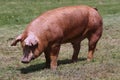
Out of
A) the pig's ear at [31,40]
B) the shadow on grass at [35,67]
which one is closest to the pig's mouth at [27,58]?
the pig's ear at [31,40]

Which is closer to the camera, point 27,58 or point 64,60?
point 27,58

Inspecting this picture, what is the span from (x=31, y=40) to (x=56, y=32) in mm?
786

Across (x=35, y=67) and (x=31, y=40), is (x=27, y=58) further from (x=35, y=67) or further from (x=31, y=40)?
(x=35, y=67)

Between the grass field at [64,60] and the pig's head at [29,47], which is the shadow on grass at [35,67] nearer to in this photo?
the grass field at [64,60]

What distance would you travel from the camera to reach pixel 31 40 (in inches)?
393

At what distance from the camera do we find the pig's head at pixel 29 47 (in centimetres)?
996

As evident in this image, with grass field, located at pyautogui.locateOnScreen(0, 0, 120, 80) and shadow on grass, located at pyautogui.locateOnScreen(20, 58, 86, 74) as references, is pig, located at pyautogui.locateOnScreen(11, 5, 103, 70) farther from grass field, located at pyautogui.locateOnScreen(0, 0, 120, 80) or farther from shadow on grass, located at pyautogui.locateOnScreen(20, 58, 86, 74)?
grass field, located at pyautogui.locateOnScreen(0, 0, 120, 80)

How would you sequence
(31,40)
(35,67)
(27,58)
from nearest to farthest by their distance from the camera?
(31,40) → (27,58) → (35,67)

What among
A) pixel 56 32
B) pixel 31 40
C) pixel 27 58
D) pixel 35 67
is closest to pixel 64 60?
pixel 35 67

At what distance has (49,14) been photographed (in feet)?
35.5

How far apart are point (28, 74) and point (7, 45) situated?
14.9 feet

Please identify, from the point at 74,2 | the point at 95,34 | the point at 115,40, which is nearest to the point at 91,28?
the point at 95,34

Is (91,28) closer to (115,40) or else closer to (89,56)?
(89,56)

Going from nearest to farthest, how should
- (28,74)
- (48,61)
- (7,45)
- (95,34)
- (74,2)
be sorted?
(28,74) < (48,61) < (95,34) < (7,45) < (74,2)
